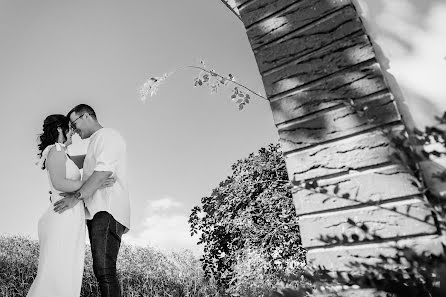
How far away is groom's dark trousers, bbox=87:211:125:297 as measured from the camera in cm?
302

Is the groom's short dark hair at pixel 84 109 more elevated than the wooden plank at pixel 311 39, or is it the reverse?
the groom's short dark hair at pixel 84 109

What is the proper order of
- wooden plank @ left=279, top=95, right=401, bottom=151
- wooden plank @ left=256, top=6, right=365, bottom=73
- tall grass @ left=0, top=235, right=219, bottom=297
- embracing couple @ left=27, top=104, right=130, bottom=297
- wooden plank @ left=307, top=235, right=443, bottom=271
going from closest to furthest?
wooden plank @ left=307, top=235, right=443, bottom=271, wooden plank @ left=279, top=95, right=401, bottom=151, wooden plank @ left=256, top=6, right=365, bottom=73, embracing couple @ left=27, top=104, right=130, bottom=297, tall grass @ left=0, top=235, right=219, bottom=297

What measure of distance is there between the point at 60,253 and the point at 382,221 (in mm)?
2678

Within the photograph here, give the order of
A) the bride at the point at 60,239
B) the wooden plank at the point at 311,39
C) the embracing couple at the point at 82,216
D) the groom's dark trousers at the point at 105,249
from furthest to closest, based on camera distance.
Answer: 1. the bride at the point at 60,239
2. the embracing couple at the point at 82,216
3. the groom's dark trousers at the point at 105,249
4. the wooden plank at the point at 311,39

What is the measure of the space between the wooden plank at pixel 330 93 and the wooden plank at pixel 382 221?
42 cm

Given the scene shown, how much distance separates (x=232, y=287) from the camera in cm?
578

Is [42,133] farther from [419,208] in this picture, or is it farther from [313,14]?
[419,208]

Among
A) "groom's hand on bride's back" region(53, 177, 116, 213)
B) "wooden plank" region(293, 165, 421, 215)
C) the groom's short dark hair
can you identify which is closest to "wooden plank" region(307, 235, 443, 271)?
"wooden plank" region(293, 165, 421, 215)

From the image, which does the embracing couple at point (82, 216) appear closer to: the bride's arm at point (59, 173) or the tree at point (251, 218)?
the bride's arm at point (59, 173)

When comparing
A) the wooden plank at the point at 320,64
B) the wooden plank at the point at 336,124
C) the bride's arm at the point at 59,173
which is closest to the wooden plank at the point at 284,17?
the wooden plank at the point at 320,64

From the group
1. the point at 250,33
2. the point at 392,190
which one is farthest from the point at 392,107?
the point at 250,33

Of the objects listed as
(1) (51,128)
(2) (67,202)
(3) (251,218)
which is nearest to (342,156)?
(2) (67,202)

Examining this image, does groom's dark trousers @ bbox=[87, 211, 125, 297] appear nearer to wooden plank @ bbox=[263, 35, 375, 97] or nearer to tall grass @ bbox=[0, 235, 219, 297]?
wooden plank @ bbox=[263, 35, 375, 97]

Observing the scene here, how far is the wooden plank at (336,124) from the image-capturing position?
4.99ft
